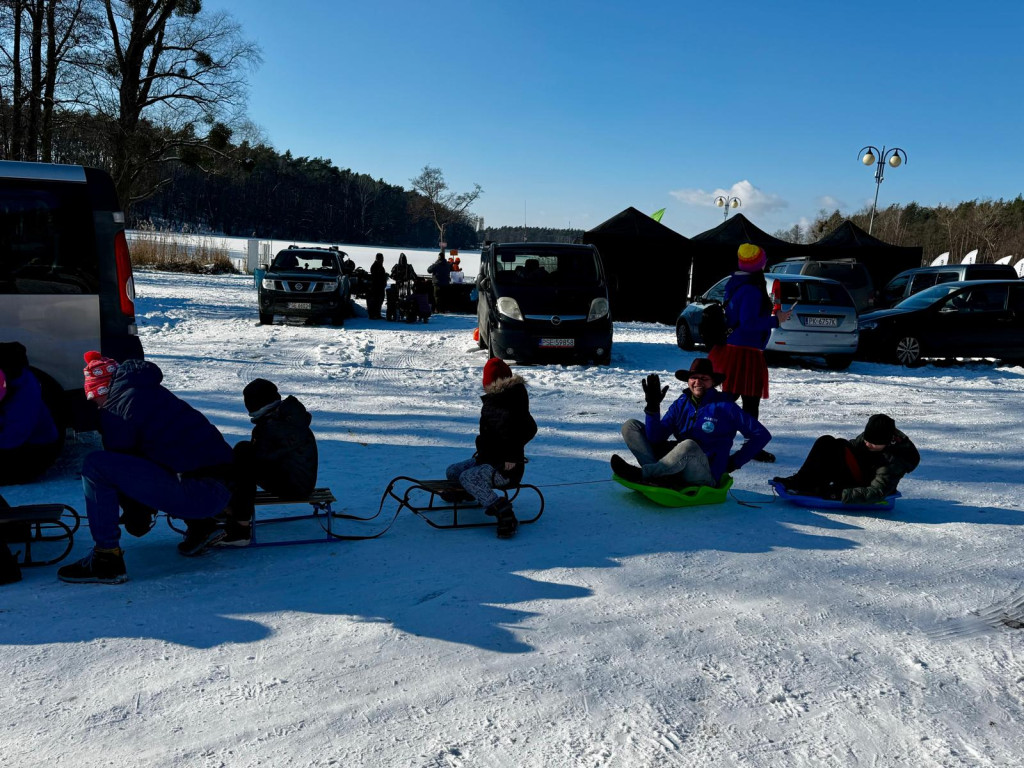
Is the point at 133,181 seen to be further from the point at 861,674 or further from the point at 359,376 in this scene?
the point at 861,674

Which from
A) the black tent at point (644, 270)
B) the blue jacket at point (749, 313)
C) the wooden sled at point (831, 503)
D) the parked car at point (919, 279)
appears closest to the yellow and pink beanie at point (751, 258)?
the blue jacket at point (749, 313)

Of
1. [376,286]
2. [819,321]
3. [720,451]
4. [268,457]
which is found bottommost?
[268,457]

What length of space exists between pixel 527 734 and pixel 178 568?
7.67 ft

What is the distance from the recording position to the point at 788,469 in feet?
22.3

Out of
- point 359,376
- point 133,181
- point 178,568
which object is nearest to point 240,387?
point 359,376

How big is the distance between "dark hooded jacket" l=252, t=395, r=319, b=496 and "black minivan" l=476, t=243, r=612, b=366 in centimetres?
738

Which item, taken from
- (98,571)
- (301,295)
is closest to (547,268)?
(301,295)

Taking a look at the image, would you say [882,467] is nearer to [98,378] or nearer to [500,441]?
[500,441]

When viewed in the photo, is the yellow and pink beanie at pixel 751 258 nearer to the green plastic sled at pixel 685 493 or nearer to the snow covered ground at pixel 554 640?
the snow covered ground at pixel 554 640

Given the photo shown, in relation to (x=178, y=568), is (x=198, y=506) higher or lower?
higher

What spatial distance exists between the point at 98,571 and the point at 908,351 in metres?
12.9

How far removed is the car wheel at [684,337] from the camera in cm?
1476

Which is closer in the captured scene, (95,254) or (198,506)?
(198,506)

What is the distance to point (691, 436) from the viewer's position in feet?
18.4
